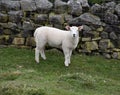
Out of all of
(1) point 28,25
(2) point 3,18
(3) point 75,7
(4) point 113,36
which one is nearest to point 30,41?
(1) point 28,25

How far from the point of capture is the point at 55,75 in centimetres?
1170

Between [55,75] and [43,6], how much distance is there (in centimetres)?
396

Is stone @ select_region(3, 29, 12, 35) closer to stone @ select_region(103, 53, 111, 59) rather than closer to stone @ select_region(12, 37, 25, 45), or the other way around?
stone @ select_region(12, 37, 25, 45)

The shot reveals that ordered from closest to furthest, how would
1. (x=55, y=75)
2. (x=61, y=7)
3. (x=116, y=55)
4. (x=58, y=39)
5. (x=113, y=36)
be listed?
(x=55, y=75) → (x=58, y=39) → (x=116, y=55) → (x=113, y=36) → (x=61, y=7)

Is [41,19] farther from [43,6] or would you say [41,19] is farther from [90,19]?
[90,19]

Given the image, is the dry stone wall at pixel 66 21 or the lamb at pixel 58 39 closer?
the lamb at pixel 58 39

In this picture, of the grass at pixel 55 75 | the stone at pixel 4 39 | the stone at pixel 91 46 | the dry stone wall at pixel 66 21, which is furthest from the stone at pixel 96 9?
the stone at pixel 4 39

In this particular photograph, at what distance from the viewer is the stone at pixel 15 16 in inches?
592

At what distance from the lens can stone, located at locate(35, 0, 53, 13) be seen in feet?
49.4

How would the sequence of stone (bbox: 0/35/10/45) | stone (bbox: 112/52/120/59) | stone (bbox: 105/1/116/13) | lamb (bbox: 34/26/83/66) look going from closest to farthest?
lamb (bbox: 34/26/83/66) < stone (bbox: 112/52/120/59) < stone (bbox: 105/1/116/13) < stone (bbox: 0/35/10/45)

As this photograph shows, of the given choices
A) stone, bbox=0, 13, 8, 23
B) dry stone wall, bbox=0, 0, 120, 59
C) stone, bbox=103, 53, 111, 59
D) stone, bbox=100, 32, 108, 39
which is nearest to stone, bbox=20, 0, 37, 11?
dry stone wall, bbox=0, 0, 120, 59

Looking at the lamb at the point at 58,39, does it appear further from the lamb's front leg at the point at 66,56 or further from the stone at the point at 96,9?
the stone at the point at 96,9

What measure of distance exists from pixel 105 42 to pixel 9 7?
342 centimetres

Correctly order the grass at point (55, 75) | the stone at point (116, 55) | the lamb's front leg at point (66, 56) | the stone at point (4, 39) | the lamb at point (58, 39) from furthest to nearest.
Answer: the stone at point (4, 39), the stone at point (116, 55), the lamb's front leg at point (66, 56), the lamb at point (58, 39), the grass at point (55, 75)
